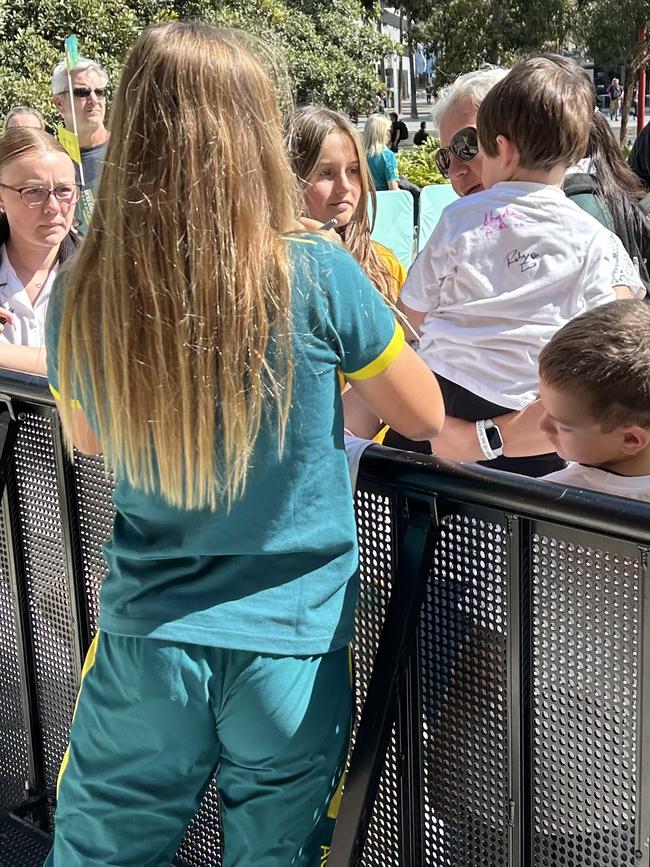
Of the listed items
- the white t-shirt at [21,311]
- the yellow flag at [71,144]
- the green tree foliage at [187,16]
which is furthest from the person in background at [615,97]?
the white t-shirt at [21,311]

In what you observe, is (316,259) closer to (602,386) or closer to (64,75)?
(602,386)

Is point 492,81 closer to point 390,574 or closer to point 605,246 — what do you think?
point 605,246

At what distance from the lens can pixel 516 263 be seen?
100 inches

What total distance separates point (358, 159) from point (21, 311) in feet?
4.06

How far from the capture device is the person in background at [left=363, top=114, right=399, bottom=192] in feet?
34.8

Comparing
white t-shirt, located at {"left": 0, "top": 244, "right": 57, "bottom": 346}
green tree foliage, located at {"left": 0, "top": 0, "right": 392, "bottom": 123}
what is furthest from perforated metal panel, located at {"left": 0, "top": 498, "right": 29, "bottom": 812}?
green tree foliage, located at {"left": 0, "top": 0, "right": 392, "bottom": 123}

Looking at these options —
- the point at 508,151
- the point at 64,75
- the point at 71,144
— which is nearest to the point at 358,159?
the point at 508,151

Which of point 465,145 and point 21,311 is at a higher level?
point 465,145

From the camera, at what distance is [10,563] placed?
9.36 ft

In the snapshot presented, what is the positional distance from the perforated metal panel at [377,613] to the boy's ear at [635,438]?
1.56 ft

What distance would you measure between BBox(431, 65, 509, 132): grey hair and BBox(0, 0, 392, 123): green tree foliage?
18.7 ft

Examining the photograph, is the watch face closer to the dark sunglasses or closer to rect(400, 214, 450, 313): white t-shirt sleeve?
rect(400, 214, 450, 313): white t-shirt sleeve

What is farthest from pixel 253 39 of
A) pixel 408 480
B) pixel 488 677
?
pixel 488 677

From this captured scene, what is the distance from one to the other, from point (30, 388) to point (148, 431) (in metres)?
0.97
